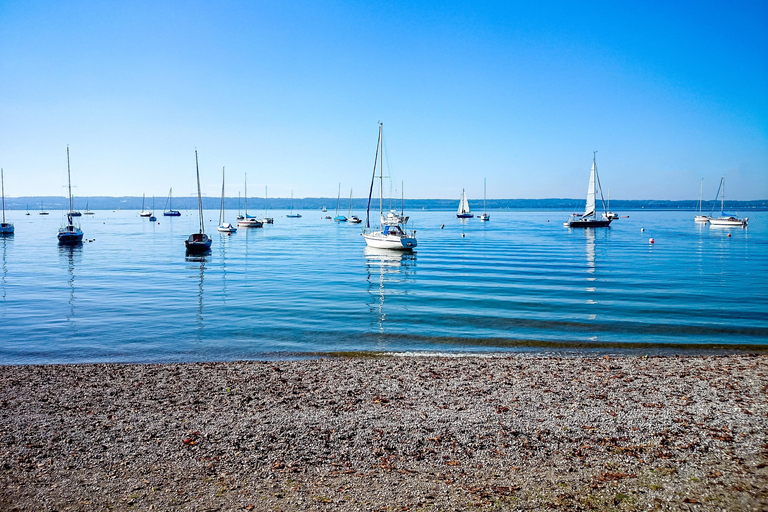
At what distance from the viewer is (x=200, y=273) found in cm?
3853

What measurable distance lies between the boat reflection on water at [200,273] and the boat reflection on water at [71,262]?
4.47 meters

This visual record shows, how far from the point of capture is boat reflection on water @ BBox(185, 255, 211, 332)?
68.0ft

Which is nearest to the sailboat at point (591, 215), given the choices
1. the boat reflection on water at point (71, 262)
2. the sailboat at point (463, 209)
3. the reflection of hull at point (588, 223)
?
the reflection of hull at point (588, 223)

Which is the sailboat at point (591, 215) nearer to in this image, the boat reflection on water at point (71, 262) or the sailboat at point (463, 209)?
the sailboat at point (463, 209)

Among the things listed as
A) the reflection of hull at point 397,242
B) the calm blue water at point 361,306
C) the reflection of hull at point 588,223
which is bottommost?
the calm blue water at point 361,306

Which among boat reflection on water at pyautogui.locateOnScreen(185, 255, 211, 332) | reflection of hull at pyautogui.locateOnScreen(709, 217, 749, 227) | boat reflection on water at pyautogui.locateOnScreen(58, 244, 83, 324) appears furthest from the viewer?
reflection of hull at pyautogui.locateOnScreen(709, 217, 749, 227)

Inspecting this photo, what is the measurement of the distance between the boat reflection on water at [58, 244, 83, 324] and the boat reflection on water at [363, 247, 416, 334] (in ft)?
39.5

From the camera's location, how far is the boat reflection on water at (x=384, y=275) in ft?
81.7

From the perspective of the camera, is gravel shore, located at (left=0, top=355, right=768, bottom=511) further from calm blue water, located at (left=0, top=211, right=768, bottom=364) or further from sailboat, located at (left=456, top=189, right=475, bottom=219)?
sailboat, located at (left=456, top=189, right=475, bottom=219)

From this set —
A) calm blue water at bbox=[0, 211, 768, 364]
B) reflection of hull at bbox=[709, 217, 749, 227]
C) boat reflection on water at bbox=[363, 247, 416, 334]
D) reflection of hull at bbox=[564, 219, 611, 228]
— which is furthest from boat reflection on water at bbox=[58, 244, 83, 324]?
reflection of hull at bbox=[709, 217, 749, 227]

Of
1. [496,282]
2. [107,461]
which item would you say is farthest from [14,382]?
[496,282]

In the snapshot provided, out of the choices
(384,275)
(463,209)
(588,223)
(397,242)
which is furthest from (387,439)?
(463,209)

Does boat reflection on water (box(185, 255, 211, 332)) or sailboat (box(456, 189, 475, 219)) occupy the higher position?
sailboat (box(456, 189, 475, 219))

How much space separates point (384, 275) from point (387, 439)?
29.0 metres
